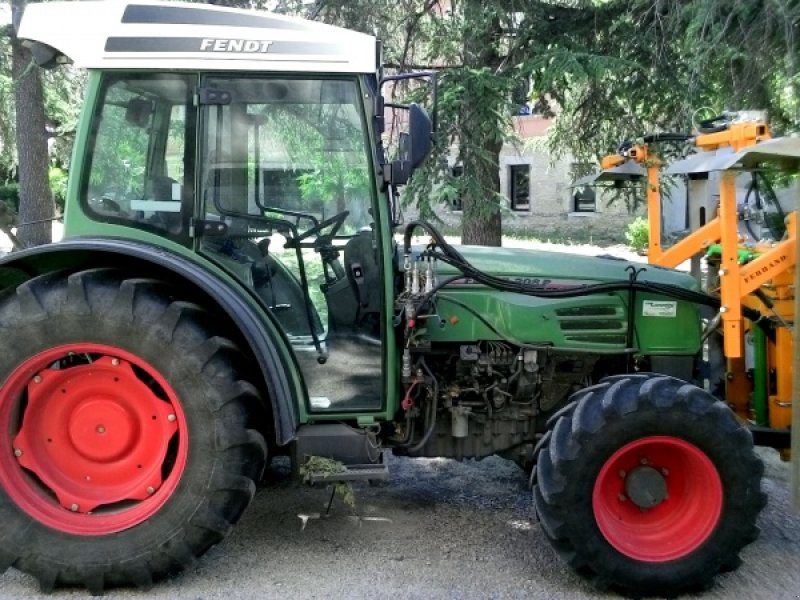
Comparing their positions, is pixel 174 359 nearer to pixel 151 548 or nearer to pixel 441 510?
pixel 151 548

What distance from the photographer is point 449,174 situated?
326 inches

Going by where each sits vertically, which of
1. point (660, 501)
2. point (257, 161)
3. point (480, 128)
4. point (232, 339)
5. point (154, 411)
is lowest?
point (660, 501)

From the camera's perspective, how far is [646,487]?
3992mm

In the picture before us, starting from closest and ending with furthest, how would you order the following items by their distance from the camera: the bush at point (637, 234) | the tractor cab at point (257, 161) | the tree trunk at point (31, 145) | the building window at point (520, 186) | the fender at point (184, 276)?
the fender at point (184, 276)
the tractor cab at point (257, 161)
the tree trunk at point (31, 145)
the bush at point (637, 234)
the building window at point (520, 186)

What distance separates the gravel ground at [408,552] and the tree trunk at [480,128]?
11.9 ft

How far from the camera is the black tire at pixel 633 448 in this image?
12.5 ft

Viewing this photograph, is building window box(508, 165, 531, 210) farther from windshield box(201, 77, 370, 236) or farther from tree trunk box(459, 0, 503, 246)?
windshield box(201, 77, 370, 236)

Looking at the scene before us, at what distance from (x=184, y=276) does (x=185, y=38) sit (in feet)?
3.40

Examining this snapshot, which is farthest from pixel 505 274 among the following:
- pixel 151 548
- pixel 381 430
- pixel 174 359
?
pixel 151 548

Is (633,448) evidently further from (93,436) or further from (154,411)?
(93,436)

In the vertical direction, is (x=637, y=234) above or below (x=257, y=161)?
above

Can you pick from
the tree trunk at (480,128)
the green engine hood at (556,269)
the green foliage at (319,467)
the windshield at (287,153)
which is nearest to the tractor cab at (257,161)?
the windshield at (287,153)

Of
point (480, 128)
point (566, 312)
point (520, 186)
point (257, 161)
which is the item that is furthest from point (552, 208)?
point (257, 161)

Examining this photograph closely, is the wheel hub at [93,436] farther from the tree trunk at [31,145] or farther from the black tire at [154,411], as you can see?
the tree trunk at [31,145]
